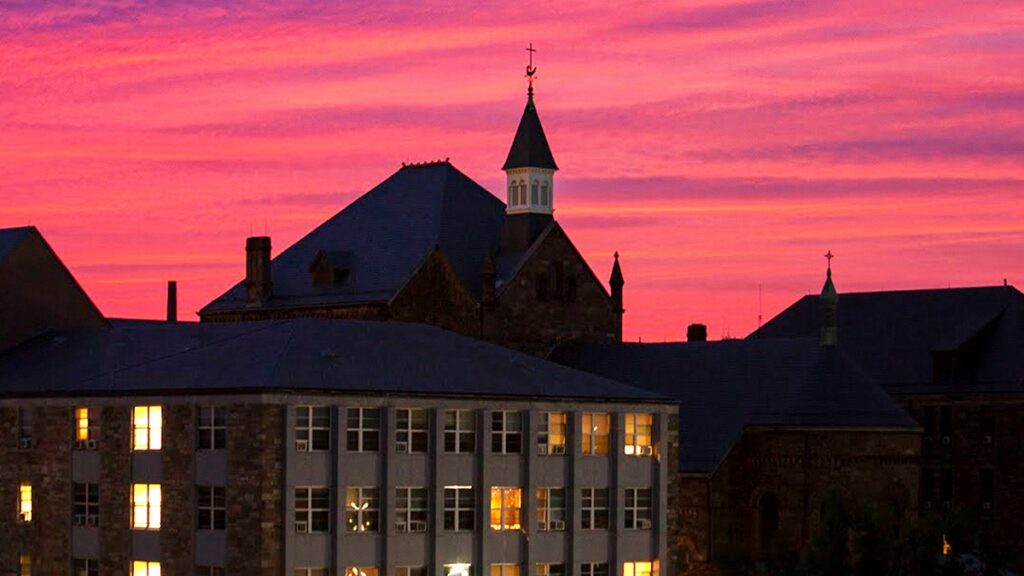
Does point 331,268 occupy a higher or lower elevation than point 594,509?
higher

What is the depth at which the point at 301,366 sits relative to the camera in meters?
102

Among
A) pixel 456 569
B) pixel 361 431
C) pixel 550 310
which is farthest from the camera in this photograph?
pixel 550 310

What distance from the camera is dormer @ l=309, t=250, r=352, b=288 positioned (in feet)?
440

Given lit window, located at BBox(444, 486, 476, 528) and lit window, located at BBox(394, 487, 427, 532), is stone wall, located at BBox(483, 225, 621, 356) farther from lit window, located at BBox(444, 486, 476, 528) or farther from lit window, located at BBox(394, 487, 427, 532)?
lit window, located at BBox(394, 487, 427, 532)

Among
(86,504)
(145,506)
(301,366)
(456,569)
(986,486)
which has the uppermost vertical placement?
(301,366)

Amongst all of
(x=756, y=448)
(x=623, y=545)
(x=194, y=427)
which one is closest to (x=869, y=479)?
(x=756, y=448)

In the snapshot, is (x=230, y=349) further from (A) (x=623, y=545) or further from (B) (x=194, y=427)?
(A) (x=623, y=545)

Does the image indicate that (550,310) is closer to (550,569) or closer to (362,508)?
(550,569)

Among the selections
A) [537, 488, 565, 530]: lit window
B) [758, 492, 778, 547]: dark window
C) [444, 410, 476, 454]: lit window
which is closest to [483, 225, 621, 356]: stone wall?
[758, 492, 778, 547]: dark window

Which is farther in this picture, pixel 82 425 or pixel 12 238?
pixel 12 238

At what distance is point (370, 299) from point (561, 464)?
23857 mm

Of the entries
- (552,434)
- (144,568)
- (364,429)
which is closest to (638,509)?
(552,434)

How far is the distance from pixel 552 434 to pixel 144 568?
18830 mm

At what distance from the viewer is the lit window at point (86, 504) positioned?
107 metres
